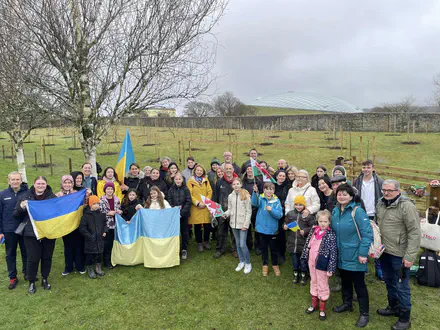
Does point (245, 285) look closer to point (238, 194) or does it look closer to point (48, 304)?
point (238, 194)

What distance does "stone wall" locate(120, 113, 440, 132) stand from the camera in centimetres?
2742

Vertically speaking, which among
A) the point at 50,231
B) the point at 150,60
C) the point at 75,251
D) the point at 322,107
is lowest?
the point at 75,251

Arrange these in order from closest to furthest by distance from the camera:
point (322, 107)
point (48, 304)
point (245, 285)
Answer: point (48, 304)
point (245, 285)
point (322, 107)

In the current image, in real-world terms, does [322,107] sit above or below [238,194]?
above

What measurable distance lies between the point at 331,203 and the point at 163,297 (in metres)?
3.50

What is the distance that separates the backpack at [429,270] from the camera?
215 inches

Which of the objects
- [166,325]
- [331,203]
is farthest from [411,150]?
[166,325]

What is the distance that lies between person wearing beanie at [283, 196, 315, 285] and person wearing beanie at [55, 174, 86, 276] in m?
4.10

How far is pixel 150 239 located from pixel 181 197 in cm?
111

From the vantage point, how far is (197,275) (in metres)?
6.25

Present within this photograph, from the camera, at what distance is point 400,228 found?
14.1ft

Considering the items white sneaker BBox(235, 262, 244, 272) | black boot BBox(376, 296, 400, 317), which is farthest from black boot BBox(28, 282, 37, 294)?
black boot BBox(376, 296, 400, 317)

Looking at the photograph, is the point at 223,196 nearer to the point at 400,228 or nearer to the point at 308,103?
the point at 400,228

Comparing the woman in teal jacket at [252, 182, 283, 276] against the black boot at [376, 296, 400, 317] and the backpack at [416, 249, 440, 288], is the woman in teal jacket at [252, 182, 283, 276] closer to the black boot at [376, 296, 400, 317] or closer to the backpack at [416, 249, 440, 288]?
the black boot at [376, 296, 400, 317]
